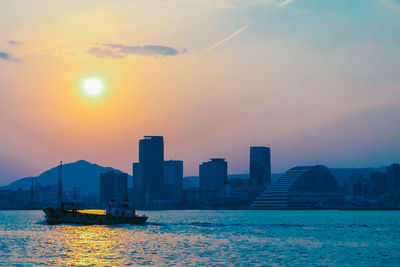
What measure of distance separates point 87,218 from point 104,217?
6.57m

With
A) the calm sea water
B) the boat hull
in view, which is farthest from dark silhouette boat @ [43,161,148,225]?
the calm sea water

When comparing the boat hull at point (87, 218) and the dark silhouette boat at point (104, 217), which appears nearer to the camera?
the boat hull at point (87, 218)

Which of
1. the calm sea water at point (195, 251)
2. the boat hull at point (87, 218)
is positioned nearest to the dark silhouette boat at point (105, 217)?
the boat hull at point (87, 218)

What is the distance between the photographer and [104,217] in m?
176

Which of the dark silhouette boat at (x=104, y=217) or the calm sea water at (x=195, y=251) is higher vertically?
the dark silhouette boat at (x=104, y=217)

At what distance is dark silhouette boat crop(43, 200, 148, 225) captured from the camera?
573ft

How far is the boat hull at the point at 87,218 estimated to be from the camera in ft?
573

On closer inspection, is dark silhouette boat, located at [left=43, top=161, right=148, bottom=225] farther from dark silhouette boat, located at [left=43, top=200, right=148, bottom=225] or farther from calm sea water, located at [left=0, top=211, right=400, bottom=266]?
calm sea water, located at [left=0, top=211, right=400, bottom=266]

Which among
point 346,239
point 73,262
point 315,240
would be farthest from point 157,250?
point 346,239

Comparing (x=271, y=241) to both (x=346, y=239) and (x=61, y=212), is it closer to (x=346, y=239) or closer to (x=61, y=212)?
(x=346, y=239)

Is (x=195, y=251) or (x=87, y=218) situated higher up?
(x=87, y=218)

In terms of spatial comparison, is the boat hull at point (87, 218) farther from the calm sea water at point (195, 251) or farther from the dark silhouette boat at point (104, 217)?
the calm sea water at point (195, 251)

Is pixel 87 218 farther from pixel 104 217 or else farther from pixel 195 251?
pixel 195 251

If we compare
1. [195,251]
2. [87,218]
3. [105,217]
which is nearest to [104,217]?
[105,217]
